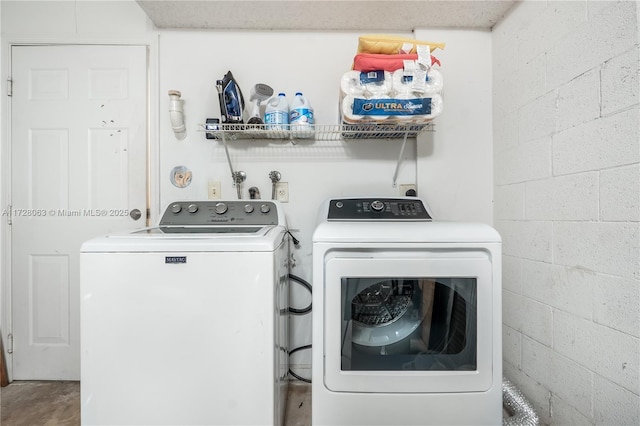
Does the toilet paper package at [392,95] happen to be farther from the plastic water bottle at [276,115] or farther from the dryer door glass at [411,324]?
the dryer door glass at [411,324]

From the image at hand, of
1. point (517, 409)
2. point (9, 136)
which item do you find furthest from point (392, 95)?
point (9, 136)

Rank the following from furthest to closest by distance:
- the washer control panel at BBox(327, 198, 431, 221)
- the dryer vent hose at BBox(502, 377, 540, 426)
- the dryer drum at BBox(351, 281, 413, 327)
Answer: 1. the washer control panel at BBox(327, 198, 431, 221)
2. the dryer vent hose at BBox(502, 377, 540, 426)
3. the dryer drum at BBox(351, 281, 413, 327)

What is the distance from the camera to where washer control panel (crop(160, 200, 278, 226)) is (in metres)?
1.49

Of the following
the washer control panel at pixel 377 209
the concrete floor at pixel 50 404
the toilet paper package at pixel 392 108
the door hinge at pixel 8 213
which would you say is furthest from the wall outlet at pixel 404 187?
the door hinge at pixel 8 213

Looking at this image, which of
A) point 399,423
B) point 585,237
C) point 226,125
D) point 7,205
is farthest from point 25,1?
point 585,237

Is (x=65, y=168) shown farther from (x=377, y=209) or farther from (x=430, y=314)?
(x=430, y=314)

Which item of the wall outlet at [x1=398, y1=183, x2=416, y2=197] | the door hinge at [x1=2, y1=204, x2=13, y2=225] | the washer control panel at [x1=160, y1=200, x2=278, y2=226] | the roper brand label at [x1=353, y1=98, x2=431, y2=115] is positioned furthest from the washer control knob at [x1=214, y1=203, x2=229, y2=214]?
the door hinge at [x1=2, y1=204, x2=13, y2=225]

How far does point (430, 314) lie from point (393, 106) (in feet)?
2.98

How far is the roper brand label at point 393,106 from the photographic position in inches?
51.1

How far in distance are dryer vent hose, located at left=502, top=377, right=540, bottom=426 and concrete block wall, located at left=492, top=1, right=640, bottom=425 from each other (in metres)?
0.11

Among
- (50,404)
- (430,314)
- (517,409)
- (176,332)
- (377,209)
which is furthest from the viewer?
(50,404)

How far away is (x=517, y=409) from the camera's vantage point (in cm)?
127

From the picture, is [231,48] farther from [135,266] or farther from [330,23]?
[135,266]

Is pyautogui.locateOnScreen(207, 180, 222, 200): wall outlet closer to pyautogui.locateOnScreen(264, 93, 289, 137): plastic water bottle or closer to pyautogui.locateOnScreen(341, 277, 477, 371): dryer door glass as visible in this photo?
pyautogui.locateOnScreen(264, 93, 289, 137): plastic water bottle
